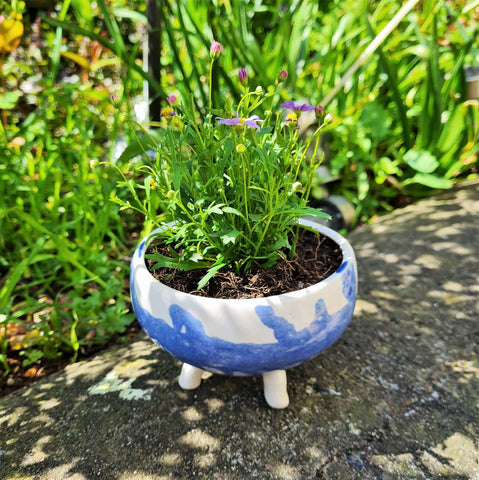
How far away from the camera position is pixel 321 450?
97 cm

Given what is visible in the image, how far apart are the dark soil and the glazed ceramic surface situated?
0.22ft

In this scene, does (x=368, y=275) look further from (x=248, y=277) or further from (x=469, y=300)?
(x=248, y=277)

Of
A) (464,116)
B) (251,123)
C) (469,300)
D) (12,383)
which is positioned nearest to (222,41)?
(464,116)

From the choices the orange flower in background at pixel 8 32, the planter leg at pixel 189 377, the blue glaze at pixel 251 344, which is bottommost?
the planter leg at pixel 189 377

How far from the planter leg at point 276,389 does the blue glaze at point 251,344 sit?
112 mm

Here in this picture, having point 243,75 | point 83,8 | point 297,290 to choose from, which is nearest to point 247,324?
point 297,290

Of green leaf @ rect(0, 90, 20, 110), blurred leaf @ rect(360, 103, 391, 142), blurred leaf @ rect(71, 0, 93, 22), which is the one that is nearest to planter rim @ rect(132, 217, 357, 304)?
green leaf @ rect(0, 90, 20, 110)

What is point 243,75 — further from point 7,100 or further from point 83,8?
point 83,8

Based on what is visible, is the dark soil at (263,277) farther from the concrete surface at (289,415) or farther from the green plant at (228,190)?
Answer: the concrete surface at (289,415)

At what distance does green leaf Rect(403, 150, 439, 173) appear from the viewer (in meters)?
1.92

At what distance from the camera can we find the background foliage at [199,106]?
1.47 meters

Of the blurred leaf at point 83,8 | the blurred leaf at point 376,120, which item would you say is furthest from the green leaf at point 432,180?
the blurred leaf at point 83,8

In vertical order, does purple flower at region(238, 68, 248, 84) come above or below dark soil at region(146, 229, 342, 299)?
above

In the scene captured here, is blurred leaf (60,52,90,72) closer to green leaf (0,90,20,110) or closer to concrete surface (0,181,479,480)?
green leaf (0,90,20,110)
